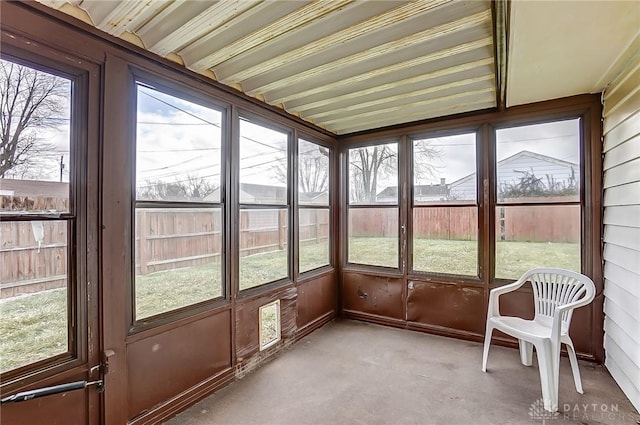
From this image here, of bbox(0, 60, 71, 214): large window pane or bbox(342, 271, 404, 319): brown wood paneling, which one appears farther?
bbox(342, 271, 404, 319): brown wood paneling

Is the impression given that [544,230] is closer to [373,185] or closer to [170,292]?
[373,185]

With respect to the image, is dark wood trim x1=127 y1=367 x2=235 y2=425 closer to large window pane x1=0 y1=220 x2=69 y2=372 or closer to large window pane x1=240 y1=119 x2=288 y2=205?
large window pane x1=0 y1=220 x2=69 y2=372

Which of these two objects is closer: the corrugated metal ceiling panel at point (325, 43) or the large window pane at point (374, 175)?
the corrugated metal ceiling panel at point (325, 43)

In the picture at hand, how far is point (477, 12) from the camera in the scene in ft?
5.27

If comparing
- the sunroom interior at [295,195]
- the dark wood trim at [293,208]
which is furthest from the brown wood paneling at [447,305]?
the dark wood trim at [293,208]

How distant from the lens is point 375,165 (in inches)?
152

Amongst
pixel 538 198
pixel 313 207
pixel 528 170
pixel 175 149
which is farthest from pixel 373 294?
pixel 175 149

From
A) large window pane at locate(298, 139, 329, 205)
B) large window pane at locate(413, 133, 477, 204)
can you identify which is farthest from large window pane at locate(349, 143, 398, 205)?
large window pane at locate(298, 139, 329, 205)

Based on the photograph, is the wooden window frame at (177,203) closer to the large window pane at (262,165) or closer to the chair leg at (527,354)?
the large window pane at (262,165)

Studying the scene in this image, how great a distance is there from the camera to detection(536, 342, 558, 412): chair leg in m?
2.07

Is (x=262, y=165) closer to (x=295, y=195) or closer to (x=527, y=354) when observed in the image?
(x=295, y=195)

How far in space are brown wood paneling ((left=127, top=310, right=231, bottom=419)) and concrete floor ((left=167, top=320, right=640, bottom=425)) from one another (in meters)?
0.19

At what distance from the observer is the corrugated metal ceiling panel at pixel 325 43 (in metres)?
1.56

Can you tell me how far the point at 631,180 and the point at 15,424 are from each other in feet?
12.8
